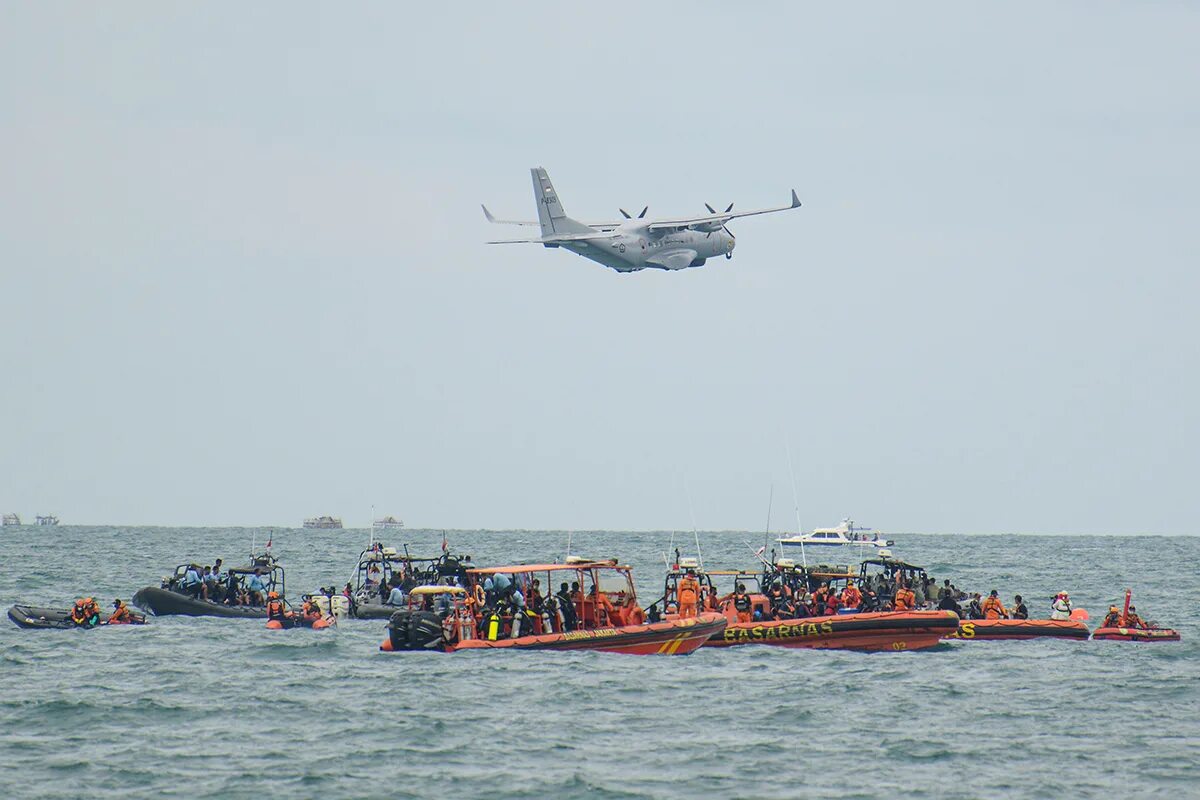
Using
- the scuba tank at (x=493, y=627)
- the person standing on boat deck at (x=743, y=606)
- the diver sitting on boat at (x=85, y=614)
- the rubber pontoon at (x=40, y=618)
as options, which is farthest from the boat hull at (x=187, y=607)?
the person standing on boat deck at (x=743, y=606)

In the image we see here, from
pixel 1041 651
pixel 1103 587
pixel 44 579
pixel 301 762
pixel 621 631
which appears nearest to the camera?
pixel 301 762

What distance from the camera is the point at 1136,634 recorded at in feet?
138

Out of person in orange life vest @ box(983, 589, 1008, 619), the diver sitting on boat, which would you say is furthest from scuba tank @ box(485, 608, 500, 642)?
person in orange life vest @ box(983, 589, 1008, 619)

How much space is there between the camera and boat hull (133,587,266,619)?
47.8 meters

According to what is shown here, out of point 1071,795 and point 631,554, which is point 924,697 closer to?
point 1071,795

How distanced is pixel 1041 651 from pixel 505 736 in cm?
1758

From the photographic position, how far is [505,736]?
26781mm

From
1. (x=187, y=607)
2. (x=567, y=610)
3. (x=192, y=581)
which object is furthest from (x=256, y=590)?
(x=567, y=610)

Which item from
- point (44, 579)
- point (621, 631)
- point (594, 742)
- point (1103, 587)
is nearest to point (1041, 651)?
point (621, 631)

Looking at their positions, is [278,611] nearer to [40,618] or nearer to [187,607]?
[187,607]

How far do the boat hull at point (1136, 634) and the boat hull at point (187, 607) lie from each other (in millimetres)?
23538

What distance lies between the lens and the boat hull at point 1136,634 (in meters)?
42.0

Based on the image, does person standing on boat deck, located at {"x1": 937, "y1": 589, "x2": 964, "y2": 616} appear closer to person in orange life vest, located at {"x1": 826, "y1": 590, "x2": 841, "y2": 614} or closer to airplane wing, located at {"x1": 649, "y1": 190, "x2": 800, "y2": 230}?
person in orange life vest, located at {"x1": 826, "y1": 590, "x2": 841, "y2": 614}

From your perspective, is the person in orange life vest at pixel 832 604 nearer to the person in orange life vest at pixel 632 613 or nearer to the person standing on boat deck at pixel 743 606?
the person standing on boat deck at pixel 743 606
